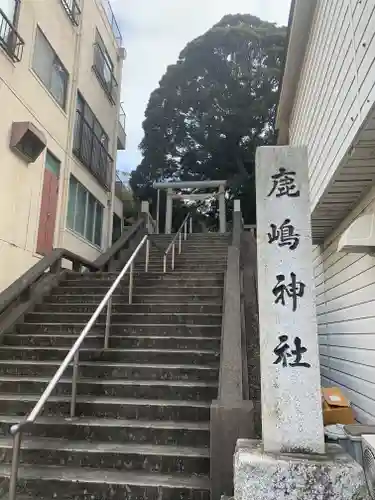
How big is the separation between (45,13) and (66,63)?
4.73 ft

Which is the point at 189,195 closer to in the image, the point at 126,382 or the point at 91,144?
the point at 91,144

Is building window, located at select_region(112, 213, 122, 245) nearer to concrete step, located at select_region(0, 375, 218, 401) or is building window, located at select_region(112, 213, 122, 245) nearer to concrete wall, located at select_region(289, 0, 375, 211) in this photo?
concrete wall, located at select_region(289, 0, 375, 211)

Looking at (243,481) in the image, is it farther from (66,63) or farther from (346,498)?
(66,63)

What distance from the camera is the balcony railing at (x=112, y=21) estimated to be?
545 inches

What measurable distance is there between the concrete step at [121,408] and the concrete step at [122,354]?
2.52 ft

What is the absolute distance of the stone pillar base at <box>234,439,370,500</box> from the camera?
272cm

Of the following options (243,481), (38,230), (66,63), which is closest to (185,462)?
(243,481)

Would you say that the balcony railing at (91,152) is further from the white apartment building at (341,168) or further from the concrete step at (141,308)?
the white apartment building at (341,168)

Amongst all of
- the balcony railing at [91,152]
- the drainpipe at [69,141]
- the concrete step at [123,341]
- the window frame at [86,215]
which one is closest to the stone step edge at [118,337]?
the concrete step at [123,341]

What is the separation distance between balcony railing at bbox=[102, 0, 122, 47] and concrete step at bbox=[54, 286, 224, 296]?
35.1 feet

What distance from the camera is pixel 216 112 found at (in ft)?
71.5

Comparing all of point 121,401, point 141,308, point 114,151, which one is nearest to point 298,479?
point 121,401

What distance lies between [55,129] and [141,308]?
5354 mm

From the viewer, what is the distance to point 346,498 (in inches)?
106
